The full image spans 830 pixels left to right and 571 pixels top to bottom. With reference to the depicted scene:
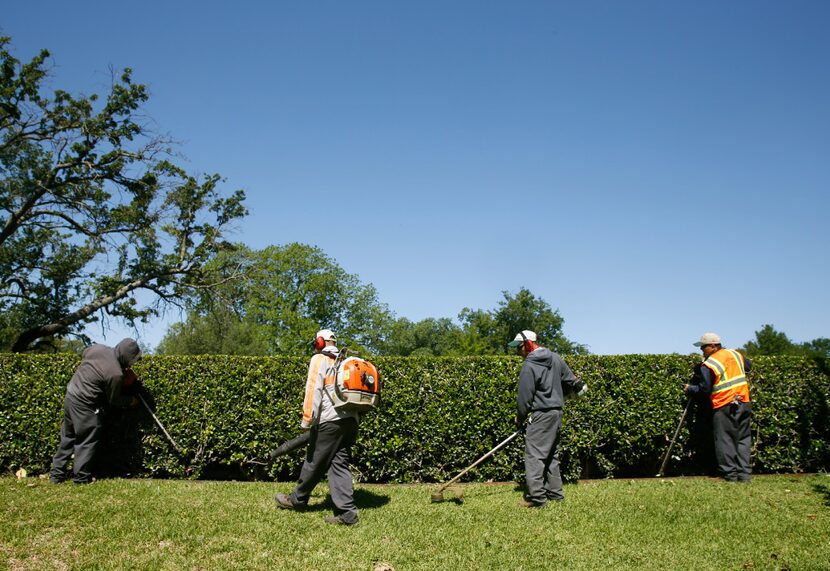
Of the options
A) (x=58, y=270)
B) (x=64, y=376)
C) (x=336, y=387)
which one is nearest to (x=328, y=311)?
(x=58, y=270)

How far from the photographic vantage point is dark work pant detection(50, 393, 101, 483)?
7305mm

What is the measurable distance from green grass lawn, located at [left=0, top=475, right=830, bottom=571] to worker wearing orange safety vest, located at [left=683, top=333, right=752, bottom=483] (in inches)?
28.6

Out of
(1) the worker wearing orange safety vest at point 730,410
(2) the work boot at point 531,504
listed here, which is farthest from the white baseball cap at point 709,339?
(2) the work boot at point 531,504

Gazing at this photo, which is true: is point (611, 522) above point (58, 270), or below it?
below

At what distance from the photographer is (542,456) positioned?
686cm

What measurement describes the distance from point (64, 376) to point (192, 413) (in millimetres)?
1950

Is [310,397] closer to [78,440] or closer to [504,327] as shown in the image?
[78,440]

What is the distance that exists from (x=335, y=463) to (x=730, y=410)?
5631 millimetres

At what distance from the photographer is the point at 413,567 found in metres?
4.80

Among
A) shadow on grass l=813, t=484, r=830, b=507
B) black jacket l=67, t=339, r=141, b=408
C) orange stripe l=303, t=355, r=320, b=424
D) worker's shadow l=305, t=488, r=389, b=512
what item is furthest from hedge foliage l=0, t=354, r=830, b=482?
orange stripe l=303, t=355, r=320, b=424

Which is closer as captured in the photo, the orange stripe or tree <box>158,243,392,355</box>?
the orange stripe

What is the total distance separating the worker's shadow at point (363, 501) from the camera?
21.4 feet

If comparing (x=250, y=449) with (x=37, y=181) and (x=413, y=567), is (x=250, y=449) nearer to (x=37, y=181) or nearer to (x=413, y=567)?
(x=413, y=567)

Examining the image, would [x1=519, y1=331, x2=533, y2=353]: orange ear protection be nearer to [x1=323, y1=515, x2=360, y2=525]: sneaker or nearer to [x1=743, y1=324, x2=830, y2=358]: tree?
[x1=323, y1=515, x2=360, y2=525]: sneaker
